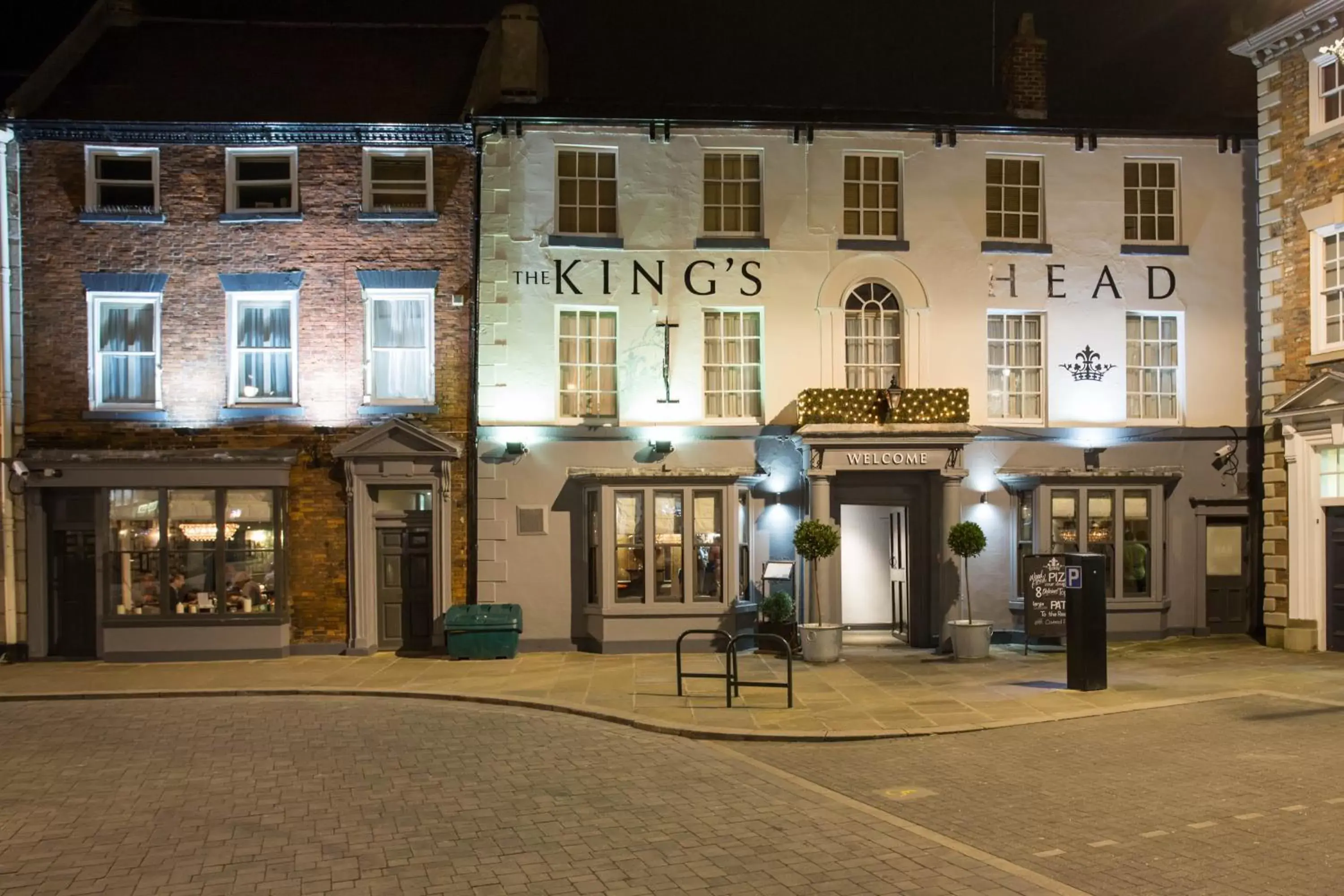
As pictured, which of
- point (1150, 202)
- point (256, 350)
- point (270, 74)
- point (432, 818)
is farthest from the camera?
point (270, 74)

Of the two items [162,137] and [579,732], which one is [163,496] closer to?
[162,137]

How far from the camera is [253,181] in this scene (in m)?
18.9

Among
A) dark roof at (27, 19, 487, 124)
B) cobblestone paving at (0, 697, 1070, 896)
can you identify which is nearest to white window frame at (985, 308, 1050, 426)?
cobblestone paving at (0, 697, 1070, 896)

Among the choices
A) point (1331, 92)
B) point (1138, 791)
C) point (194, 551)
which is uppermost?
point (1331, 92)

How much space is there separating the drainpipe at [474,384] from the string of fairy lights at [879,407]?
5.62m

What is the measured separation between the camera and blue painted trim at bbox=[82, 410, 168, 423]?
60.5 ft

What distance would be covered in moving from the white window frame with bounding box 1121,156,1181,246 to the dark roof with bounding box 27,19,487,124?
488 inches

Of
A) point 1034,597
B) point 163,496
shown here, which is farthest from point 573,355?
point 1034,597

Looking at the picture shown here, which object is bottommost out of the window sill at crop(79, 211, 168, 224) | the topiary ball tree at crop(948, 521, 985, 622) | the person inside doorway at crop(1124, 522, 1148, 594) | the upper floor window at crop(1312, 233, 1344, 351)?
the person inside doorway at crop(1124, 522, 1148, 594)

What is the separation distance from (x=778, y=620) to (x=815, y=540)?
5.21ft

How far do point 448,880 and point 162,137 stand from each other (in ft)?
52.2

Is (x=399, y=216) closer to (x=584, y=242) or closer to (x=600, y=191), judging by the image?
(x=584, y=242)

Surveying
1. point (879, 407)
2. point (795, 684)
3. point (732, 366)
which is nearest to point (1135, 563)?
point (879, 407)

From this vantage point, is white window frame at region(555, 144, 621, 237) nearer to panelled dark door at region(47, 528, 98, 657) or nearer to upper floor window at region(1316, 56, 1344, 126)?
panelled dark door at region(47, 528, 98, 657)
